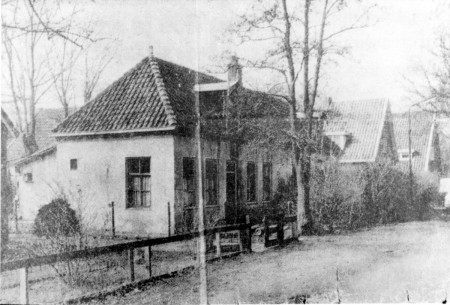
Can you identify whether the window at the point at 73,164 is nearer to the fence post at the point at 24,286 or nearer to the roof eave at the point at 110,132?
the roof eave at the point at 110,132

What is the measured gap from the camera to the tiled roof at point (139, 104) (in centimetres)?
1529

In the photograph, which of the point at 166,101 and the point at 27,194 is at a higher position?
the point at 166,101

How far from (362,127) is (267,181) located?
1061 cm

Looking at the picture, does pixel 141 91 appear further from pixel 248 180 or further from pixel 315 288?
pixel 315 288

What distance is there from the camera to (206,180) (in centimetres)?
1647

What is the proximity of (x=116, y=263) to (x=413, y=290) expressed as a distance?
17.5 feet

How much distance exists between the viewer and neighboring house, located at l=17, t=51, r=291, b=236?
49.5ft

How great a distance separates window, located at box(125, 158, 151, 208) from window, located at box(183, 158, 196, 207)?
3.74 feet

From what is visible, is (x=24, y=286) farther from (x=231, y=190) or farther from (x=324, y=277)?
(x=231, y=190)

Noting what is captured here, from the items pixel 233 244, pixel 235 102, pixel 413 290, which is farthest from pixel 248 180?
pixel 413 290

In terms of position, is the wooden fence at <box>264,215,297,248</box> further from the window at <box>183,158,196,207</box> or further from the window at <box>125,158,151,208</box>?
the window at <box>125,158,151,208</box>

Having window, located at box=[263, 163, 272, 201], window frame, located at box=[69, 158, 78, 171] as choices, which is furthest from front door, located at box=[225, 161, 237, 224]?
window frame, located at box=[69, 158, 78, 171]

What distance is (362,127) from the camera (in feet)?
95.9

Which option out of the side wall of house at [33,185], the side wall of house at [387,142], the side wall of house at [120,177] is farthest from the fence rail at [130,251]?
the side wall of house at [387,142]
